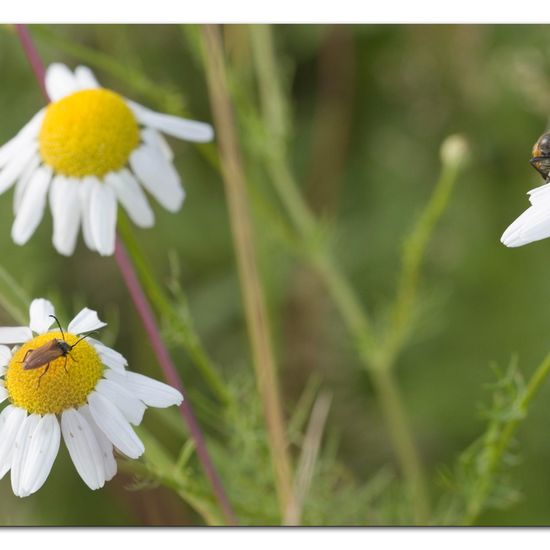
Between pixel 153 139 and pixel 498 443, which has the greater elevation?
pixel 153 139

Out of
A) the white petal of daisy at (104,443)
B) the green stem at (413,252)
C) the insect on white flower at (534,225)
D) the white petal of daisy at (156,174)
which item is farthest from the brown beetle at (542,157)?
the white petal of daisy at (104,443)

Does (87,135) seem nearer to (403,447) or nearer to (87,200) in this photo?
(87,200)

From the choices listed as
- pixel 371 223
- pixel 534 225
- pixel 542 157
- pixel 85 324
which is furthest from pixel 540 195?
pixel 371 223

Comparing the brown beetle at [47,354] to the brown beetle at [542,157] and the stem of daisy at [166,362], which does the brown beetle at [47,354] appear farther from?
the brown beetle at [542,157]

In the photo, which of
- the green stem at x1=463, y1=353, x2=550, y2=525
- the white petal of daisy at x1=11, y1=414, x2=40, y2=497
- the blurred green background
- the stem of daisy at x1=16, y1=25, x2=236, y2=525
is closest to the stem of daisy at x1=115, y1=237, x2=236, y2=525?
the stem of daisy at x1=16, y1=25, x2=236, y2=525

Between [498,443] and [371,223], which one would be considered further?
[371,223]

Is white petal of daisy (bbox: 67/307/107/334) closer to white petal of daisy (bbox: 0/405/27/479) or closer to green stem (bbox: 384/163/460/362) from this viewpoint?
white petal of daisy (bbox: 0/405/27/479)
